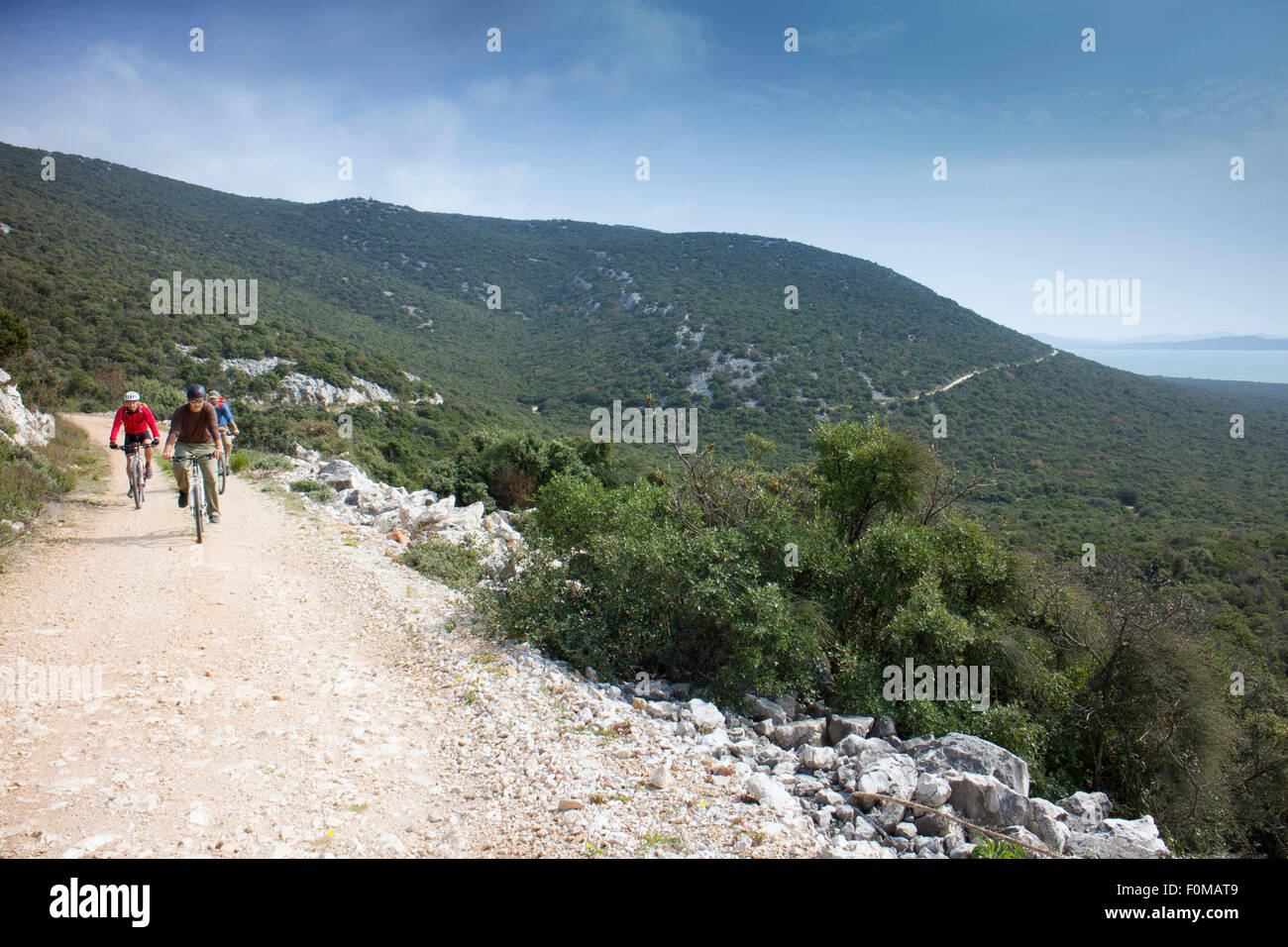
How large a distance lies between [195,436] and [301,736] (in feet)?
18.6

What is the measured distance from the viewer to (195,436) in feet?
27.0

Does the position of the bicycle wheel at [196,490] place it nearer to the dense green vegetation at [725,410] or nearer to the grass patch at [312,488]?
the grass patch at [312,488]

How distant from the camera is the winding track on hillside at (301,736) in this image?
3473 mm

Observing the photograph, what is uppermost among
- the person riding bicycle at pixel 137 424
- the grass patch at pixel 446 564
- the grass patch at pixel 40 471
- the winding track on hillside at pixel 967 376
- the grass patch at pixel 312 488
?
the winding track on hillside at pixel 967 376

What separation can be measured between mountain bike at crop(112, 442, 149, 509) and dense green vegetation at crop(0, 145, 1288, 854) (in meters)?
6.09

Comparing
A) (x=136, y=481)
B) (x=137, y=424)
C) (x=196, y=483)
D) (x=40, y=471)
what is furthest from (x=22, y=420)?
(x=196, y=483)

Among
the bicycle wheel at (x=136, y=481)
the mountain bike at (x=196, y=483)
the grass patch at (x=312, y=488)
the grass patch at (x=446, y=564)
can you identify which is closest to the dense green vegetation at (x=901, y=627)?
the grass patch at (x=446, y=564)

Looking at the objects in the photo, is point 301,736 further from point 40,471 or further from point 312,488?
point 312,488

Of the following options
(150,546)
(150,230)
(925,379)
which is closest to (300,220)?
(150,230)

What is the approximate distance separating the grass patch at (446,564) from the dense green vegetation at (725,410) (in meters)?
1.44

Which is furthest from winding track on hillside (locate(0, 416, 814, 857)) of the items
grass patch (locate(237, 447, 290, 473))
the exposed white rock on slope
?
grass patch (locate(237, 447, 290, 473))

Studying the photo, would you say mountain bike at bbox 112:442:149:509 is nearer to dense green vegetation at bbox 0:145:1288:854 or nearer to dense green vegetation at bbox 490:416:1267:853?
dense green vegetation at bbox 490:416:1267:853
